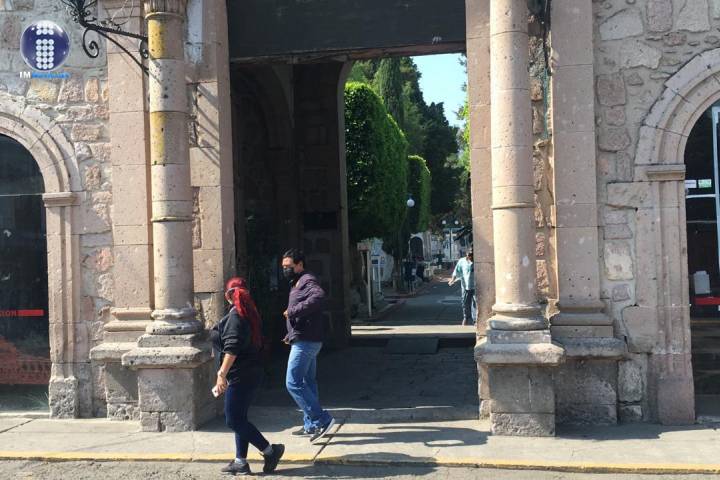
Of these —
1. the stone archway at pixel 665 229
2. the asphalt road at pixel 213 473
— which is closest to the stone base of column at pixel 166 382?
the asphalt road at pixel 213 473

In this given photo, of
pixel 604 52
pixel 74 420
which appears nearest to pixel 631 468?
pixel 604 52

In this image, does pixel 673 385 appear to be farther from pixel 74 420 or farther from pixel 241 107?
pixel 241 107

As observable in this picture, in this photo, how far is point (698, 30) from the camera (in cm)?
723

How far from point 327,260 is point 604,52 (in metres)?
6.97

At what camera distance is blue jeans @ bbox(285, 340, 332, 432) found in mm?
6852

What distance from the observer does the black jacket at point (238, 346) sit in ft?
19.8

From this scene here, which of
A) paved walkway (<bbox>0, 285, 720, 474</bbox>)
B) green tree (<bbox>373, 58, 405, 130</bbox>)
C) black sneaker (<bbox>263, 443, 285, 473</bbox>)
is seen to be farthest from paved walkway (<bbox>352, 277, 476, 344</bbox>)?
green tree (<bbox>373, 58, 405, 130</bbox>)

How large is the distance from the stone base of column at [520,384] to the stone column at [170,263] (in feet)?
9.58

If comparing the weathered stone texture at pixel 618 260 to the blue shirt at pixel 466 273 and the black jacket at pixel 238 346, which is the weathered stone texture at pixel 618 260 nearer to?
the black jacket at pixel 238 346

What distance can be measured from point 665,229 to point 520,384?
2103 millimetres

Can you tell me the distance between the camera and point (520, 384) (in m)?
6.88

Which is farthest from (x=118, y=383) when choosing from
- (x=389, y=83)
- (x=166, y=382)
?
(x=389, y=83)

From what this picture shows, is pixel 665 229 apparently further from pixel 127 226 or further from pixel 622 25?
pixel 127 226

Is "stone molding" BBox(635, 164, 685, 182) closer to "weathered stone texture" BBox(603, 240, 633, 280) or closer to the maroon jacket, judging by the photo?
"weathered stone texture" BBox(603, 240, 633, 280)
